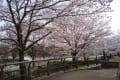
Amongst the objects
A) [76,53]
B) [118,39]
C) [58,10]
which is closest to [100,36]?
[76,53]

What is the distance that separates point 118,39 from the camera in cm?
3644

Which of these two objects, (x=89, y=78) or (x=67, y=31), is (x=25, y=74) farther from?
(x=67, y=31)

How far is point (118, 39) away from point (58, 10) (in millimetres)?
25775

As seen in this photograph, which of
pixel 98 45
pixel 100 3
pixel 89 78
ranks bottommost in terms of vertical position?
pixel 89 78

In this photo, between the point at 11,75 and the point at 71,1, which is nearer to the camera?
the point at 11,75

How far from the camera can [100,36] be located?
87.1 feet

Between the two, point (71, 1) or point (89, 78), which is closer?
point (89, 78)

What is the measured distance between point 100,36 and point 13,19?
15663 millimetres

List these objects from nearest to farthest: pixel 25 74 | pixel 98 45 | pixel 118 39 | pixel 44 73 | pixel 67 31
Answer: pixel 25 74 → pixel 44 73 → pixel 67 31 → pixel 98 45 → pixel 118 39

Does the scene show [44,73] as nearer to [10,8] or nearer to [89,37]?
[10,8]

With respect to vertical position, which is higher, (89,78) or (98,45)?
(98,45)

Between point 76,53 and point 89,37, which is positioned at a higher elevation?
point 89,37

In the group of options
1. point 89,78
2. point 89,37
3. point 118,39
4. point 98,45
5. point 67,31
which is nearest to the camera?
point 89,78

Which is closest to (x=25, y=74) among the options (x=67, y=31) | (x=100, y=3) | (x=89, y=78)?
(x=89, y=78)
